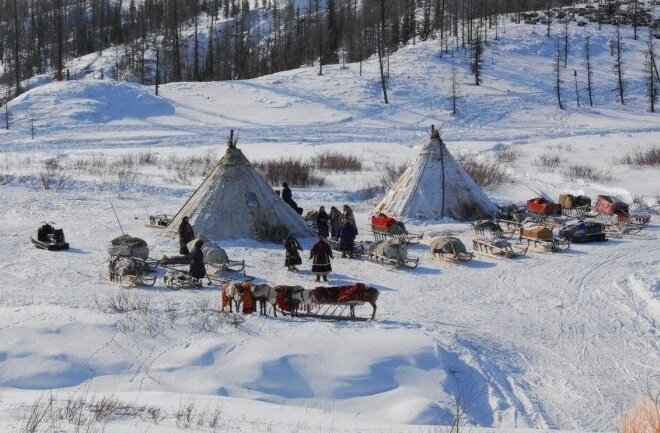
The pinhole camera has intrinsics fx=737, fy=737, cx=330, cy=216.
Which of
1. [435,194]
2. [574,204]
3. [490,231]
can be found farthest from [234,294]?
[574,204]

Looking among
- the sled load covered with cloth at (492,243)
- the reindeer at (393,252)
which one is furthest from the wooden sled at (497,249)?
the reindeer at (393,252)

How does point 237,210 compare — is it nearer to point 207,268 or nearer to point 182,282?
point 207,268

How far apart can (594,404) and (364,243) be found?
9517 millimetres

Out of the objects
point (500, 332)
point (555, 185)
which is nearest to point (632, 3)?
point (555, 185)

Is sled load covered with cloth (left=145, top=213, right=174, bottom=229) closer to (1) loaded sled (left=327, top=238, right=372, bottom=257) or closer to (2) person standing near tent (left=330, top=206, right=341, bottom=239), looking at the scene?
(2) person standing near tent (left=330, top=206, right=341, bottom=239)

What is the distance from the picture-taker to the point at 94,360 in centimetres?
982

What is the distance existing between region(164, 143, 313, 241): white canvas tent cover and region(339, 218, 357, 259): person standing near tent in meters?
2.16

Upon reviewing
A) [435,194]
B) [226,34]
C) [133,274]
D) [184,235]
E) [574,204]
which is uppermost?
[226,34]

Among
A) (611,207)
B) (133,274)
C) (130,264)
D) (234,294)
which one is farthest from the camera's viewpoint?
(611,207)

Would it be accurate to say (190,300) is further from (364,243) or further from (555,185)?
(555,185)

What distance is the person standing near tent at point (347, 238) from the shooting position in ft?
57.2

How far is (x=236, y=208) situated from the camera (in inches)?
760

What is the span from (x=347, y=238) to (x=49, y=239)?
7.27 m

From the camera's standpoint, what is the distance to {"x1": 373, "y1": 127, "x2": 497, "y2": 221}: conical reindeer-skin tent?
74.0ft
